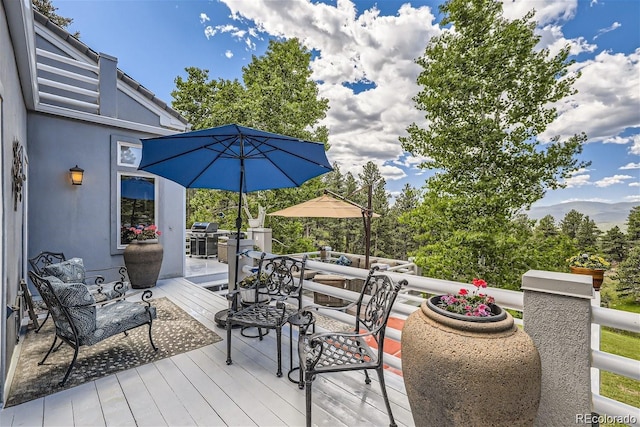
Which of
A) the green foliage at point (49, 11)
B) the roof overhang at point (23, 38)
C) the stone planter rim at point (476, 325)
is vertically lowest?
the stone planter rim at point (476, 325)

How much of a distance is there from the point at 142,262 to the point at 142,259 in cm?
6

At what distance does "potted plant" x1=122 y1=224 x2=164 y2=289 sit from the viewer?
5418 mm

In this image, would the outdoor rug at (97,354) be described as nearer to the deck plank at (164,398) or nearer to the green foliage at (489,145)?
the deck plank at (164,398)

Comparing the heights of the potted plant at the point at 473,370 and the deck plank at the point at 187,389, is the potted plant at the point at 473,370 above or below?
above

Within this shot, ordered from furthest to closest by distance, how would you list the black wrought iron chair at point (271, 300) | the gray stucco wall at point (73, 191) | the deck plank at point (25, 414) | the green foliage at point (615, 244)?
the green foliage at point (615, 244), the gray stucco wall at point (73, 191), the black wrought iron chair at point (271, 300), the deck plank at point (25, 414)

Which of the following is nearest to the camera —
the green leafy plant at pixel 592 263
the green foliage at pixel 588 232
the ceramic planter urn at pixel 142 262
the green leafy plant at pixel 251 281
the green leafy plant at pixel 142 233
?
the green leafy plant at pixel 251 281

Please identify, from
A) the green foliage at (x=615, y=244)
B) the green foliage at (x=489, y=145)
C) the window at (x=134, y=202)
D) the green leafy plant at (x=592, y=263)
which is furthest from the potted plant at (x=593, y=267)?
the green foliage at (x=615, y=244)

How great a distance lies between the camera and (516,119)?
305 inches

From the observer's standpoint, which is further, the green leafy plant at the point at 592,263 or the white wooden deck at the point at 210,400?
the green leafy plant at the point at 592,263

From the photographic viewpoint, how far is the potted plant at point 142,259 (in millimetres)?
5418

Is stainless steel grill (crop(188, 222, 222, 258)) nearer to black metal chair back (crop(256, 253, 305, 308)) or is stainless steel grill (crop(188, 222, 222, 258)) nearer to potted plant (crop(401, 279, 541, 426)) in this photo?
black metal chair back (crop(256, 253, 305, 308))

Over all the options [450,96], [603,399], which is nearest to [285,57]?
[450,96]

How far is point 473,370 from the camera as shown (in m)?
1.34

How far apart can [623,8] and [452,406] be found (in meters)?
12.2
